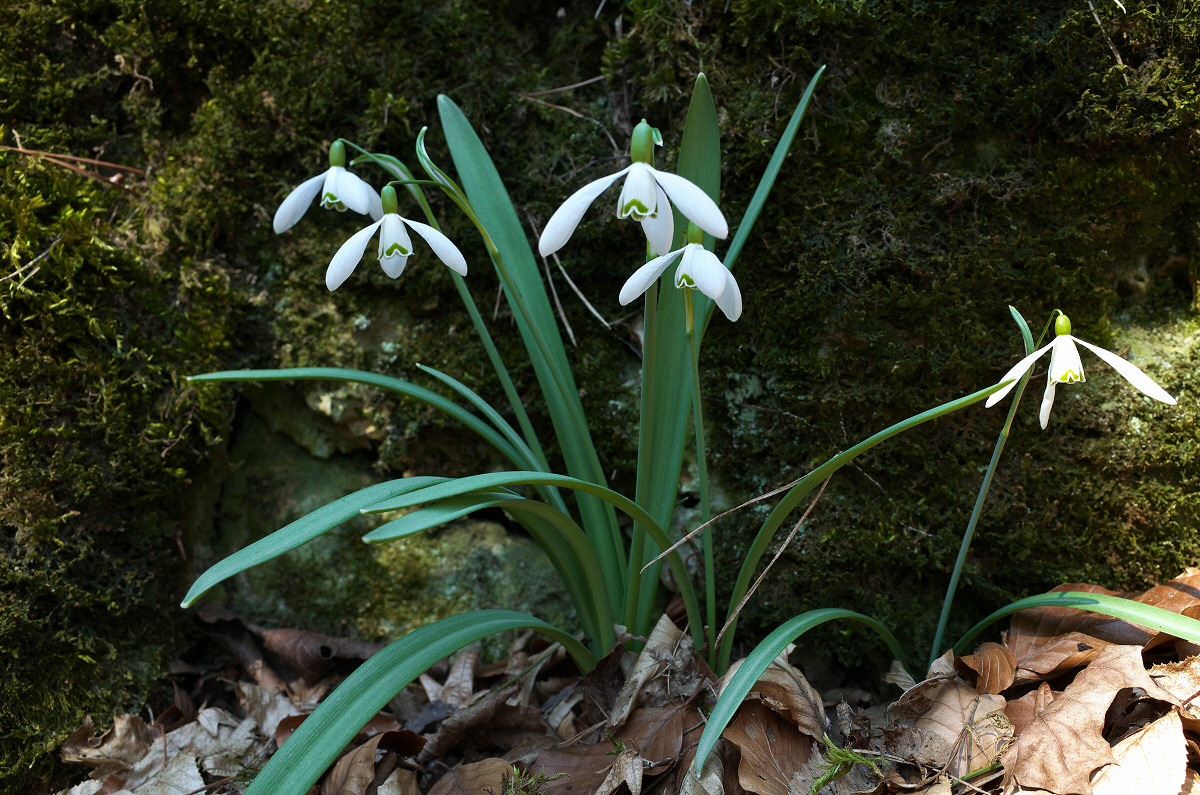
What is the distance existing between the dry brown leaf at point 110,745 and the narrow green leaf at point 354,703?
29.1 inches

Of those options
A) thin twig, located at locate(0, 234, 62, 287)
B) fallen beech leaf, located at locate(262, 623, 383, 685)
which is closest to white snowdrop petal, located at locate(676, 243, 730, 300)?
fallen beech leaf, located at locate(262, 623, 383, 685)

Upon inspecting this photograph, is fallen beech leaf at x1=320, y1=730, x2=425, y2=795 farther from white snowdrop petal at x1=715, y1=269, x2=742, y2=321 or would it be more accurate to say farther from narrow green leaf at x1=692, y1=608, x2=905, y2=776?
white snowdrop petal at x1=715, y1=269, x2=742, y2=321

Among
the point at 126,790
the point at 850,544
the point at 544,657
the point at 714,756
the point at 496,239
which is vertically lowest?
the point at 126,790

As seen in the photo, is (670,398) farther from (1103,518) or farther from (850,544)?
(1103,518)

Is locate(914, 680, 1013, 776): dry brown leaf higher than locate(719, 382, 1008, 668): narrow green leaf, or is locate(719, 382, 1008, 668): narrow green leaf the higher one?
locate(719, 382, 1008, 668): narrow green leaf

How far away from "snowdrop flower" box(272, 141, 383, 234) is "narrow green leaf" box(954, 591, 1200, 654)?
A: 1358 mm

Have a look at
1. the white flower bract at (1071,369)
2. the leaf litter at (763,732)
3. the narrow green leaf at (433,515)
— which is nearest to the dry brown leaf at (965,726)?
→ the leaf litter at (763,732)

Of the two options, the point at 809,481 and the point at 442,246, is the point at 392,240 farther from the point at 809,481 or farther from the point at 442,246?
the point at 809,481

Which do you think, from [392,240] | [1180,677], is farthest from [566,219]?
[1180,677]

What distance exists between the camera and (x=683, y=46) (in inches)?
64.3

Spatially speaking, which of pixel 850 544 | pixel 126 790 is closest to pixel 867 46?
pixel 850 544

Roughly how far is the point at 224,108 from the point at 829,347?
5.36ft

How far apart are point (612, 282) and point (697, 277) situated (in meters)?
0.80

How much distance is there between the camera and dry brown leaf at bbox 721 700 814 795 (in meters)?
1.05
